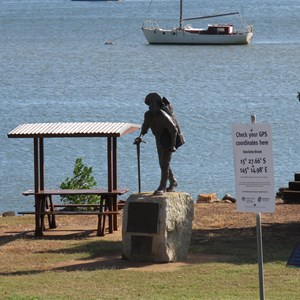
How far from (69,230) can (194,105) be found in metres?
32.6

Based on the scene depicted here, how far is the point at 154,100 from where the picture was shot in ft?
55.3

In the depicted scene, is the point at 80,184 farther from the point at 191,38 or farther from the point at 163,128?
the point at 191,38

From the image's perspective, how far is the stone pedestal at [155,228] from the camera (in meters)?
16.1

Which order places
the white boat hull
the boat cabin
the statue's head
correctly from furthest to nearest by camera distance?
the boat cabin, the white boat hull, the statue's head

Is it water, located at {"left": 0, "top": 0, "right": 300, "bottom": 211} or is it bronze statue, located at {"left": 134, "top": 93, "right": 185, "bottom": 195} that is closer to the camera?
bronze statue, located at {"left": 134, "top": 93, "right": 185, "bottom": 195}

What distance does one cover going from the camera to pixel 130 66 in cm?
7412

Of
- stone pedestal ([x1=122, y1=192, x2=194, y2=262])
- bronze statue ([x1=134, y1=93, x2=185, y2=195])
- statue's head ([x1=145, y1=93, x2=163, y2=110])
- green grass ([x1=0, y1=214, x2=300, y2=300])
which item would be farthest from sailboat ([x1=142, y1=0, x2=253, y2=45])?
stone pedestal ([x1=122, y1=192, x2=194, y2=262])

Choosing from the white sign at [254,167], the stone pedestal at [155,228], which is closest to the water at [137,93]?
the stone pedestal at [155,228]

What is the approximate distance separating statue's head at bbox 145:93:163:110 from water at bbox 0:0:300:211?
13.1m

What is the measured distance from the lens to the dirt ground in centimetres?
1612

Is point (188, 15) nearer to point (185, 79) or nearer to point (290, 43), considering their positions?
point (290, 43)

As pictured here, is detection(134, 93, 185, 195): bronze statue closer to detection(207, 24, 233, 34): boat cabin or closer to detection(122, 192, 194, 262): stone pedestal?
detection(122, 192, 194, 262): stone pedestal

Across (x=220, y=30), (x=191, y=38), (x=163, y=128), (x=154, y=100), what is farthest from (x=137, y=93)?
(x=220, y=30)

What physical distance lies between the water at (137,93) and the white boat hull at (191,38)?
104 centimetres
